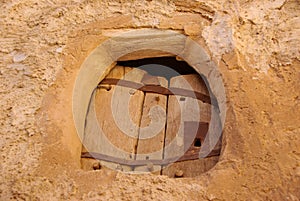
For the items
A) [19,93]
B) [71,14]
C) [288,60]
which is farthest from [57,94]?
[288,60]

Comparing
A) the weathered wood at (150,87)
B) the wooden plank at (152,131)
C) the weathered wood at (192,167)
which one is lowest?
the weathered wood at (192,167)

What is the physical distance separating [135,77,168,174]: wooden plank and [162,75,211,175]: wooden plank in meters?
0.03

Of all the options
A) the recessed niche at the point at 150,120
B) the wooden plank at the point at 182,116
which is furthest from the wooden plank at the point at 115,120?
the wooden plank at the point at 182,116

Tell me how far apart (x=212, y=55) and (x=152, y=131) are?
47cm

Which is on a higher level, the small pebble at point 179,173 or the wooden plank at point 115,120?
the wooden plank at point 115,120

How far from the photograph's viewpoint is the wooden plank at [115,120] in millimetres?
1979

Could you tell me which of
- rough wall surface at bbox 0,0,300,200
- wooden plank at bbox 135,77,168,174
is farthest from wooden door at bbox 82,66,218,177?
rough wall surface at bbox 0,0,300,200

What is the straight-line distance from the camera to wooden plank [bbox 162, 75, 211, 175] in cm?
194

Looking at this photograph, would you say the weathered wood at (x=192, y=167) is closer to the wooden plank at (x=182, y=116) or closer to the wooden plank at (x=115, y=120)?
the wooden plank at (x=182, y=116)

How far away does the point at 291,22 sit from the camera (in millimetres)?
2029

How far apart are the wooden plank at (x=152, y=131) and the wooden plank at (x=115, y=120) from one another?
33 mm

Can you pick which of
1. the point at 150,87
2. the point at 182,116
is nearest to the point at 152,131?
the point at 182,116

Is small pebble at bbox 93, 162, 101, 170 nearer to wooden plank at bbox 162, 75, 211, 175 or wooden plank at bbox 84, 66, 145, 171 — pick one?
wooden plank at bbox 84, 66, 145, 171

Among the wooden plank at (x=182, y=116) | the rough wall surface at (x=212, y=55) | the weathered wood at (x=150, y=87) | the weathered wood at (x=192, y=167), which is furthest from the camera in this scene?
the weathered wood at (x=150, y=87)
